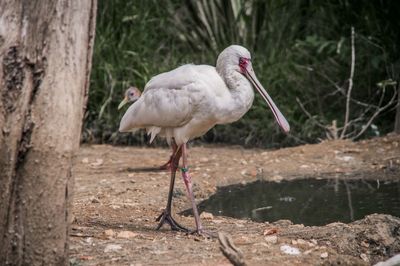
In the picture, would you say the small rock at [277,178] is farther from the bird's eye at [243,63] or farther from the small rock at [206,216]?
the bird's eye at [243,63]

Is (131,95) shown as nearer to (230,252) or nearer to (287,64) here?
(287,64)

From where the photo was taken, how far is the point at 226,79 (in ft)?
21.5

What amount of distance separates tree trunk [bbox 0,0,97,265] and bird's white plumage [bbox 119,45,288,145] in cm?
188

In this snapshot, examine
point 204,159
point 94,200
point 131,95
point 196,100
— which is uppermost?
point 131,95

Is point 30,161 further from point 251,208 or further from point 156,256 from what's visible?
point 251,208

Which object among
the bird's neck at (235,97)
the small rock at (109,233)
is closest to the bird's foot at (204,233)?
the small rock at (109,233)

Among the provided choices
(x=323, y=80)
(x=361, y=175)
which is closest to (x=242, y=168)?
(x=361, y=175)

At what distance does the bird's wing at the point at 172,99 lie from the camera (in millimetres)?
6453

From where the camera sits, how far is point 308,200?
7.88 m

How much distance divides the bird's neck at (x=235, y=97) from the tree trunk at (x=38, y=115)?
6.31 ft

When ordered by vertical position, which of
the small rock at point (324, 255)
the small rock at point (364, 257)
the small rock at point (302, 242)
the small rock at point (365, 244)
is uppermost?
the small rock at point (302, 242)

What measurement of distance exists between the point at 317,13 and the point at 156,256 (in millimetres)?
7414

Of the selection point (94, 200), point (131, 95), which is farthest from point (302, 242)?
point (131, 95)

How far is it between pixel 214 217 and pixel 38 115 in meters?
2.84
